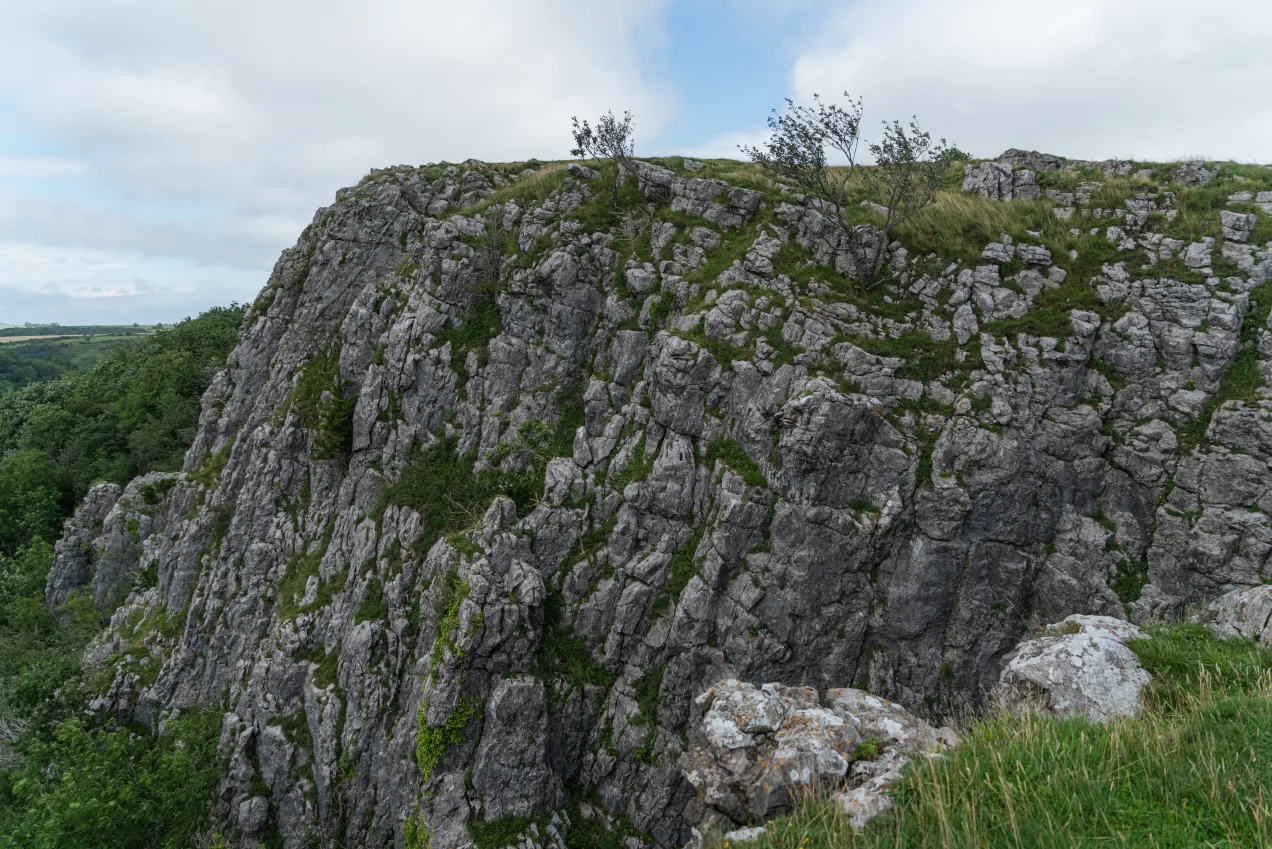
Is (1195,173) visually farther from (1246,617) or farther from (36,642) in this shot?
(36,642)

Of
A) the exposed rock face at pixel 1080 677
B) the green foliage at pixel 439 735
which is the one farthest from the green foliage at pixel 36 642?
the exposed rock face at pixel 1080 677

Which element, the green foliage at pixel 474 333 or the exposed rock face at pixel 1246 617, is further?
the green foliage at pixel 474 333

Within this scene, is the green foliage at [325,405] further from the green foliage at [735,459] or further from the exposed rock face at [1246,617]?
the exposed rock face at [1246,617]

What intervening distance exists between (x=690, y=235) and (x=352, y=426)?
18.5 meters

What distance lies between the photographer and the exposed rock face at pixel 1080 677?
930 centimetres

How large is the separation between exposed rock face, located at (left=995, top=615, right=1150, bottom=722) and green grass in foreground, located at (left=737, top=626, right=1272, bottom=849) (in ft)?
4.61

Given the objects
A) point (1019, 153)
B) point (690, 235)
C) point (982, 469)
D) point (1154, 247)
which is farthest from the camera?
point (1019, 153)

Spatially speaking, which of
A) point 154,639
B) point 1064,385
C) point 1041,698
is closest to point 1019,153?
point 1064,385

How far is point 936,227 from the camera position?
2253 centimetres

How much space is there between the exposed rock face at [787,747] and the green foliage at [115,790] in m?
22.6

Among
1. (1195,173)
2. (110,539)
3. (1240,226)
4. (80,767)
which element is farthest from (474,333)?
(1195,173)

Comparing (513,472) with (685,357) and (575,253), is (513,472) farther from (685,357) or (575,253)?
(575,253)

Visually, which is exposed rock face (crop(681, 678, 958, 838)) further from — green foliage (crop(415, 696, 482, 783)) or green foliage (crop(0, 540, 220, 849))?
green foliage (crop(0, 540, 220, 849))

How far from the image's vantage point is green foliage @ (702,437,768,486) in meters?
18.8
